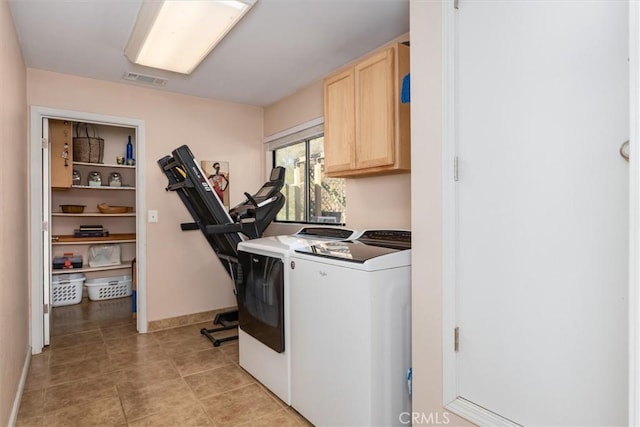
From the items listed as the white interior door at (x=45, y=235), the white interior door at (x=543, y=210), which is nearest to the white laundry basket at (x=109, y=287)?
the white interior door at (x=45, y=235)

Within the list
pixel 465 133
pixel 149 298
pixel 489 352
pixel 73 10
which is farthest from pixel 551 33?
pixel 149 298

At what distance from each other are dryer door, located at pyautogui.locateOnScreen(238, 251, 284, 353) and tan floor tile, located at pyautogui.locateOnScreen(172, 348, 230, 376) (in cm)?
45

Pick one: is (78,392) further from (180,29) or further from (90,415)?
(180,29)

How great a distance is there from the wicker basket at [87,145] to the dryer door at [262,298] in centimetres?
316

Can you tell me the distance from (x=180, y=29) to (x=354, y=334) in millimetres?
1993

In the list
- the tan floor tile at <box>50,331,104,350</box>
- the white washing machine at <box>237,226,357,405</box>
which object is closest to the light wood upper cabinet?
the white washing machine at <box>237,226,357,405</box>

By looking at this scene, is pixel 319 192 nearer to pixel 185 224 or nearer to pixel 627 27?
pixel 185 224

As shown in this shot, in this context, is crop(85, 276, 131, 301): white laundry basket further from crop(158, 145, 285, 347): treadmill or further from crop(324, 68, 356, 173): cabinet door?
crop(324, 68, 356, 173): cabinet door

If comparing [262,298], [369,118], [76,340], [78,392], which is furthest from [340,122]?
[76,340]

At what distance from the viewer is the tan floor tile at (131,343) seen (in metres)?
3.10

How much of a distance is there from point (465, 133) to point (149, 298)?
327cm

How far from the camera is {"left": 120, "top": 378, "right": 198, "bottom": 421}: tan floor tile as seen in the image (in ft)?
7.03

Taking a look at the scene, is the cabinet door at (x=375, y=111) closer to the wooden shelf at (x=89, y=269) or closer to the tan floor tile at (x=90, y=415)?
the tan floor tile at (x=90, y=415)

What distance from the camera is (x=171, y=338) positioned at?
335cm
